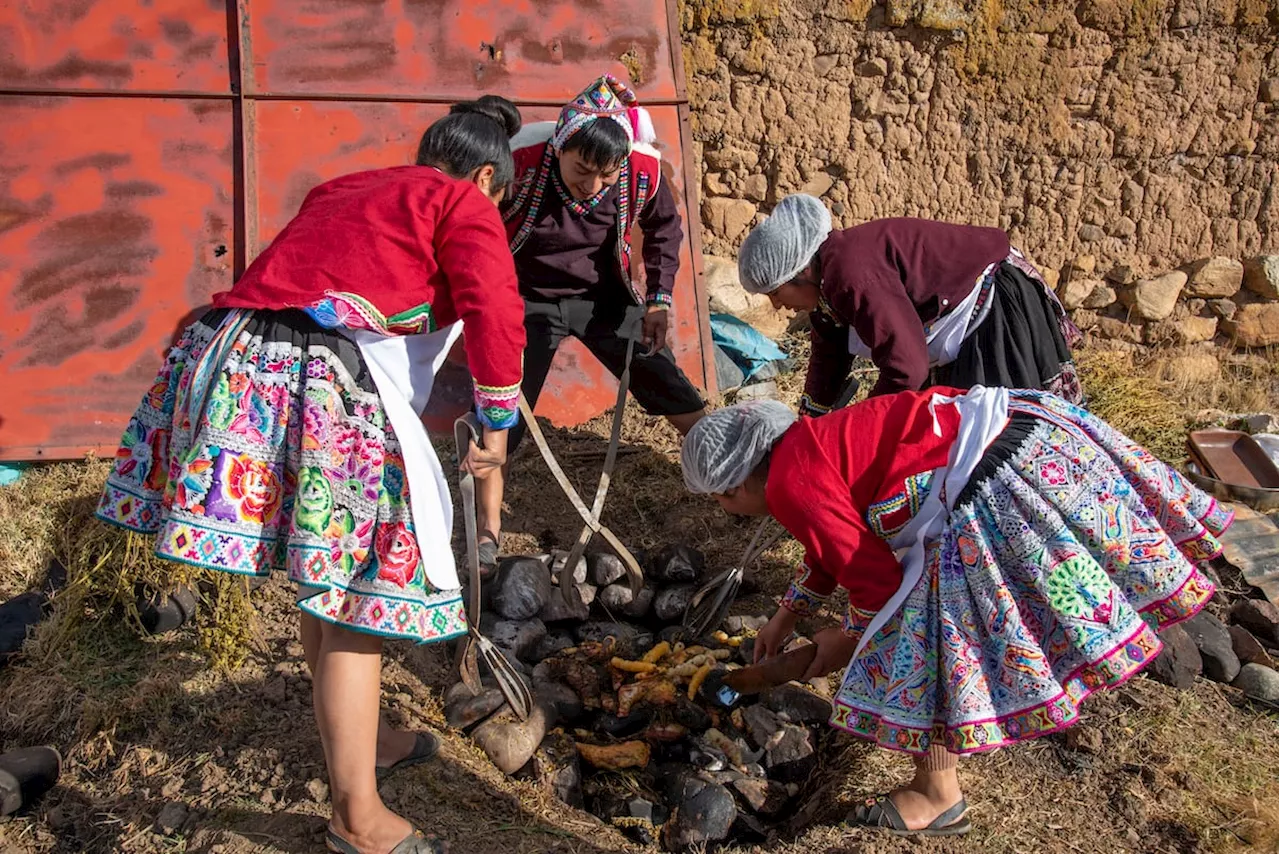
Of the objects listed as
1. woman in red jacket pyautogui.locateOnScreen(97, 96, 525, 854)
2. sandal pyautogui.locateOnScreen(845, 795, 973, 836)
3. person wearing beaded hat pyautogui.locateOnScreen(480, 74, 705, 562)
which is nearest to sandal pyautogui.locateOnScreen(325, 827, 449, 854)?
woman in red jacket pyautogui.locateOnScreen(97, 96, 525, 854)

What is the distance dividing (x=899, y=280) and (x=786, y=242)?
0.35 metres

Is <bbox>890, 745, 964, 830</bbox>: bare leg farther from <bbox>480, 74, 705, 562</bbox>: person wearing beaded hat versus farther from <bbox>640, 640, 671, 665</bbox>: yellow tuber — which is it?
<bbox>480, 74, 705, 562</bbox>: person wearing beaded hat

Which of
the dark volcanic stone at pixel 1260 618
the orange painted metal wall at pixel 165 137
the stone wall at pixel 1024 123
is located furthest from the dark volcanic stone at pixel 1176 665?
the orange painted metal wall at pixel 165 137

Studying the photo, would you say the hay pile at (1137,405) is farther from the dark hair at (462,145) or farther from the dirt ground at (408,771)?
the dark hair at (462,145)

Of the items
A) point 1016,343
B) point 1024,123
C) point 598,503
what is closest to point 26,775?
point 598,503

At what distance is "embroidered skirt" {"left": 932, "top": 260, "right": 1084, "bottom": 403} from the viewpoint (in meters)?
3.08

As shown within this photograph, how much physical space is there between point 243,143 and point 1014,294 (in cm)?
320

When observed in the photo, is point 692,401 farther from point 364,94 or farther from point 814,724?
point 364,94

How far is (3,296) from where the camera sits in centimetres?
414

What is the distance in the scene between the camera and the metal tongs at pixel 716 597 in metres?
3.42

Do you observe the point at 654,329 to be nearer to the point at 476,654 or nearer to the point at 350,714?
the point at 476,654

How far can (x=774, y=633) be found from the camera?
2705 millimetres

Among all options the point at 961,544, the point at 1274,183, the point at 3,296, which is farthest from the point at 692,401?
the point at 1274,183

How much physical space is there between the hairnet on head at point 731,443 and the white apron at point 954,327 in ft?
2.71
